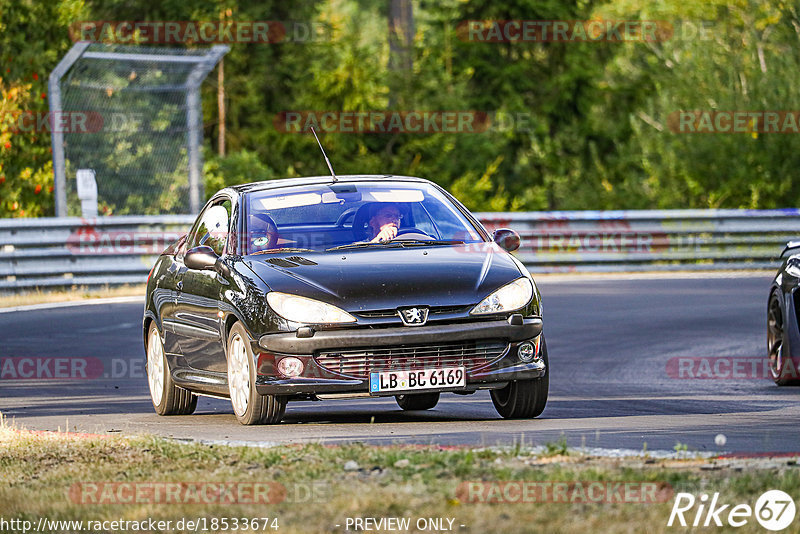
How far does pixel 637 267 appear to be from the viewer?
27609 millimetres

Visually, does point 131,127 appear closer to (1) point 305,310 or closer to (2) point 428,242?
(2) point 428,242

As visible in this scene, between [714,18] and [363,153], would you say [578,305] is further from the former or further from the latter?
[714,18]

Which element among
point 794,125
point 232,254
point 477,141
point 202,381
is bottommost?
point 477,141

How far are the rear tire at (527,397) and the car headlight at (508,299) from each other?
0.38m

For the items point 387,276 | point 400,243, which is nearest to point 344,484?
point 387,276

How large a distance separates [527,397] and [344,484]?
3.58 metres

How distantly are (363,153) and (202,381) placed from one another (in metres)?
27.5

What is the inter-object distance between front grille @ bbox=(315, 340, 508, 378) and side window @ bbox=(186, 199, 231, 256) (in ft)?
5.13

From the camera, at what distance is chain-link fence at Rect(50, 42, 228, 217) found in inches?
978

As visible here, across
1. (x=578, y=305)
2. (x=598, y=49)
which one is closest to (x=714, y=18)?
(x=598, y=49)

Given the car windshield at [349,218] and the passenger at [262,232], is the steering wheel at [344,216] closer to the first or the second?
the car windshield at [349,218]

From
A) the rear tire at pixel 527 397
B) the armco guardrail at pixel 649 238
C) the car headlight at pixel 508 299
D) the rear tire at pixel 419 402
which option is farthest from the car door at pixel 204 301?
the armco guardrail at pixel 649 238

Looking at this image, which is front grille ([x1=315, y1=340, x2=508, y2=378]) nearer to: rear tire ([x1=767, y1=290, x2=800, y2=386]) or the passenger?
the passenger

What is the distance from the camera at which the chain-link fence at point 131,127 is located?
24.8 m
